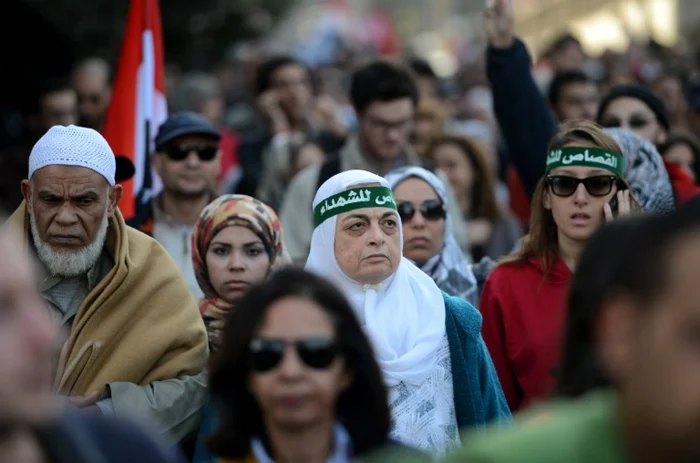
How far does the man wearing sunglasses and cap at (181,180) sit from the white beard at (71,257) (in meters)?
1.55

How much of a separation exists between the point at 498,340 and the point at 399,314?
0.80 meters

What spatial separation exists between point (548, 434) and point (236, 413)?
1.29 meters

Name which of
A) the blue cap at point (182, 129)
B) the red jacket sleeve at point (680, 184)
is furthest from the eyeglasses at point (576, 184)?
the blue cap at point (182, 129)

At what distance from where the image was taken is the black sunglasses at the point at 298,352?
3.92 m

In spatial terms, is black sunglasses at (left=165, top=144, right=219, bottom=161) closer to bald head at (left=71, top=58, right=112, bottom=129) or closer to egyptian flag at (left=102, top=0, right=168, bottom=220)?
egyptian flag at (left=102, top=0, right=168, bottom=220)

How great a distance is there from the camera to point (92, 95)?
40.4 feet

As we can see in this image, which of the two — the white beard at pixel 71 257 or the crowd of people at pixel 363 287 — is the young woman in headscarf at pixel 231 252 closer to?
the crowd of people at pixel 363 287

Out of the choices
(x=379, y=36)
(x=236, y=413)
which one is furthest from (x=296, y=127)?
(x=379, y=36)

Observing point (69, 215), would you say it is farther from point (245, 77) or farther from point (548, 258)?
point (245, 77)

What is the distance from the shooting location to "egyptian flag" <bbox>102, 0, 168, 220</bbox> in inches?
359

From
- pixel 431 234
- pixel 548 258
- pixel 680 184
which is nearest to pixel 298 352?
pixel 548 258

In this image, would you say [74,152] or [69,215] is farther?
[74,152]

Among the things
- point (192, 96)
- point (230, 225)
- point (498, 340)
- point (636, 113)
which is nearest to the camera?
point (498, 340)

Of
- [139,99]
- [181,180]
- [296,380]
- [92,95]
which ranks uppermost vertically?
[92,95]
